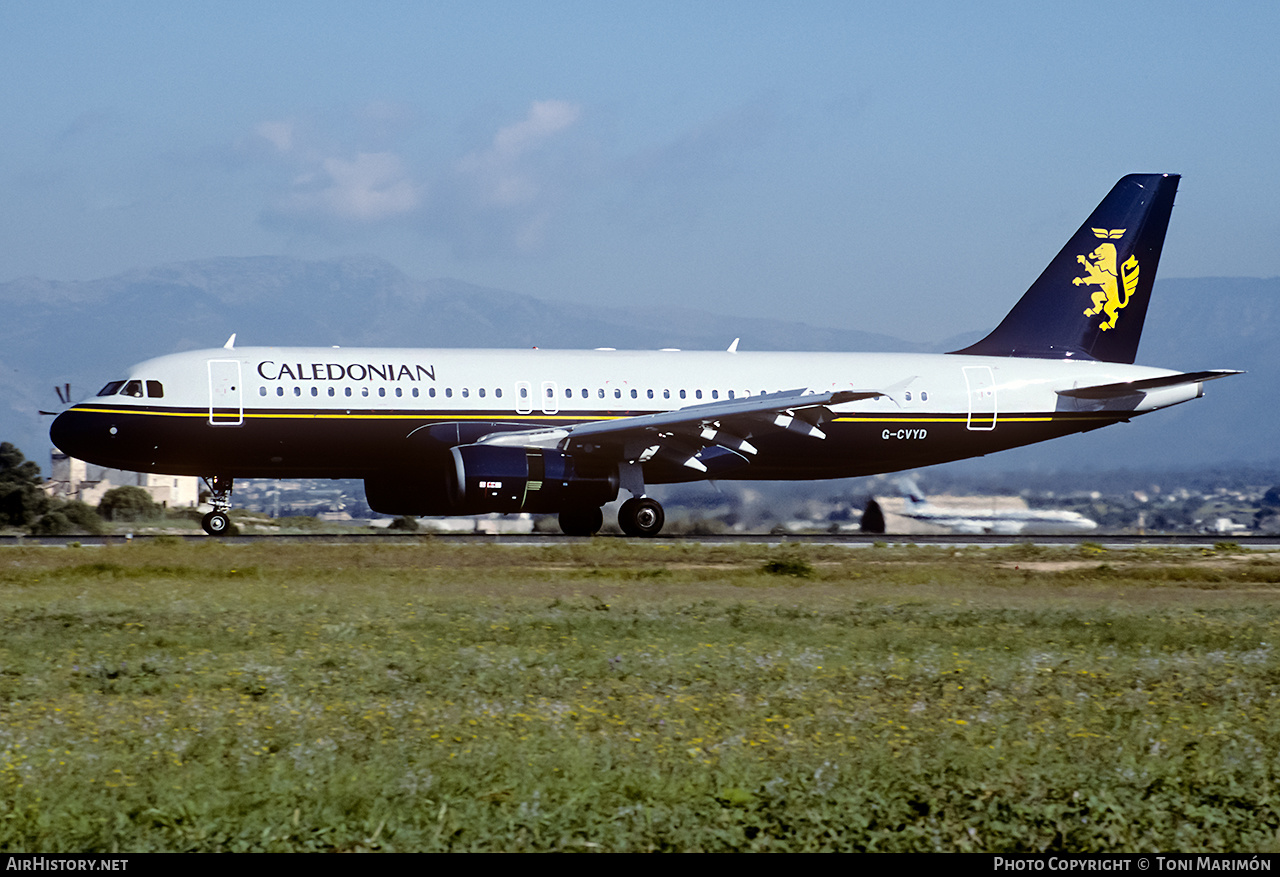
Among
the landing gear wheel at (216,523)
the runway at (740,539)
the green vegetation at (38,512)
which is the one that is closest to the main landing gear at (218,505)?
the landing gear wheel at (216,523)

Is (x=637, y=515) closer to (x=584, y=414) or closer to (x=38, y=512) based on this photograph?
(x=584, y=414)

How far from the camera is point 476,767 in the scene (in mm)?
8398

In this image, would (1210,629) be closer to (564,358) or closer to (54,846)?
(54,846)

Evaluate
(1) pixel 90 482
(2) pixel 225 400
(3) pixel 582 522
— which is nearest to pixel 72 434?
(2) pixel 225 400

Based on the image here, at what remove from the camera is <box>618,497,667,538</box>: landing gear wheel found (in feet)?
100

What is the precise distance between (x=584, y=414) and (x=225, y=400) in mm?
7551

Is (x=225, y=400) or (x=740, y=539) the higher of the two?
(x=225, y=400)

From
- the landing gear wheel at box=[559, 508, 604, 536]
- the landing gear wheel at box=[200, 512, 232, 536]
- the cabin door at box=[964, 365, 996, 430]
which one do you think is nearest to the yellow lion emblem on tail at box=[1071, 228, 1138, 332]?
the cabin door at box=[964, 365, 996, 430]

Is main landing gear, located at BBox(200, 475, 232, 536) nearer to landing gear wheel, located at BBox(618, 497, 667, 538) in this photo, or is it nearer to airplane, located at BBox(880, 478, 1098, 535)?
landing gear wheel, located at BBox(618, 497, 667, 538)

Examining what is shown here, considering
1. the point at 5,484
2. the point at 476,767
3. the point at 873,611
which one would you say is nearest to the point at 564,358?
the point at 873,611

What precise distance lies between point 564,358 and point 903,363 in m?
8.39

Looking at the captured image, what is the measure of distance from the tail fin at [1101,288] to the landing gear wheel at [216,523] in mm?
18410

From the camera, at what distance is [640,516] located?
3050cm

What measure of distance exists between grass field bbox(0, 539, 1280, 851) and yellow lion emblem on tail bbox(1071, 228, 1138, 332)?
53.0 ft
